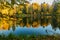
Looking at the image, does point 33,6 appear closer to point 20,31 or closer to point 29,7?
point 29,7

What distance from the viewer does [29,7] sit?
2627mm

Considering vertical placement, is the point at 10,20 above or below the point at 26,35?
above

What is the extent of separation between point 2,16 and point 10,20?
11 cm

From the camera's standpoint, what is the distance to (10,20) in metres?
2.65

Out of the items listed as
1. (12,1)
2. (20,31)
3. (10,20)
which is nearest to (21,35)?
(20,31)

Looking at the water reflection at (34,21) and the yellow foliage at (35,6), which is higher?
the yellow foliage at (35,6)

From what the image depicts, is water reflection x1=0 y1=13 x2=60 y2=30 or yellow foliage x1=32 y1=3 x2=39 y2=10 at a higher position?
yellow foliage x1=32 y1=3 x2=39 y2=10

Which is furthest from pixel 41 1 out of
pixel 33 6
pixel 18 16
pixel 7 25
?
pixel 7 25

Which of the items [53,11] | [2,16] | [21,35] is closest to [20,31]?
[21,35]

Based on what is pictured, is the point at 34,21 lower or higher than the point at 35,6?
lower

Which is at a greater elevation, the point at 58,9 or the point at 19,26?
the point at 58,9

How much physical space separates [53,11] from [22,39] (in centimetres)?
51

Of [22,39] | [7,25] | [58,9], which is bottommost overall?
[22,39]

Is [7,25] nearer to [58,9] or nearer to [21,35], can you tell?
[21,35]
